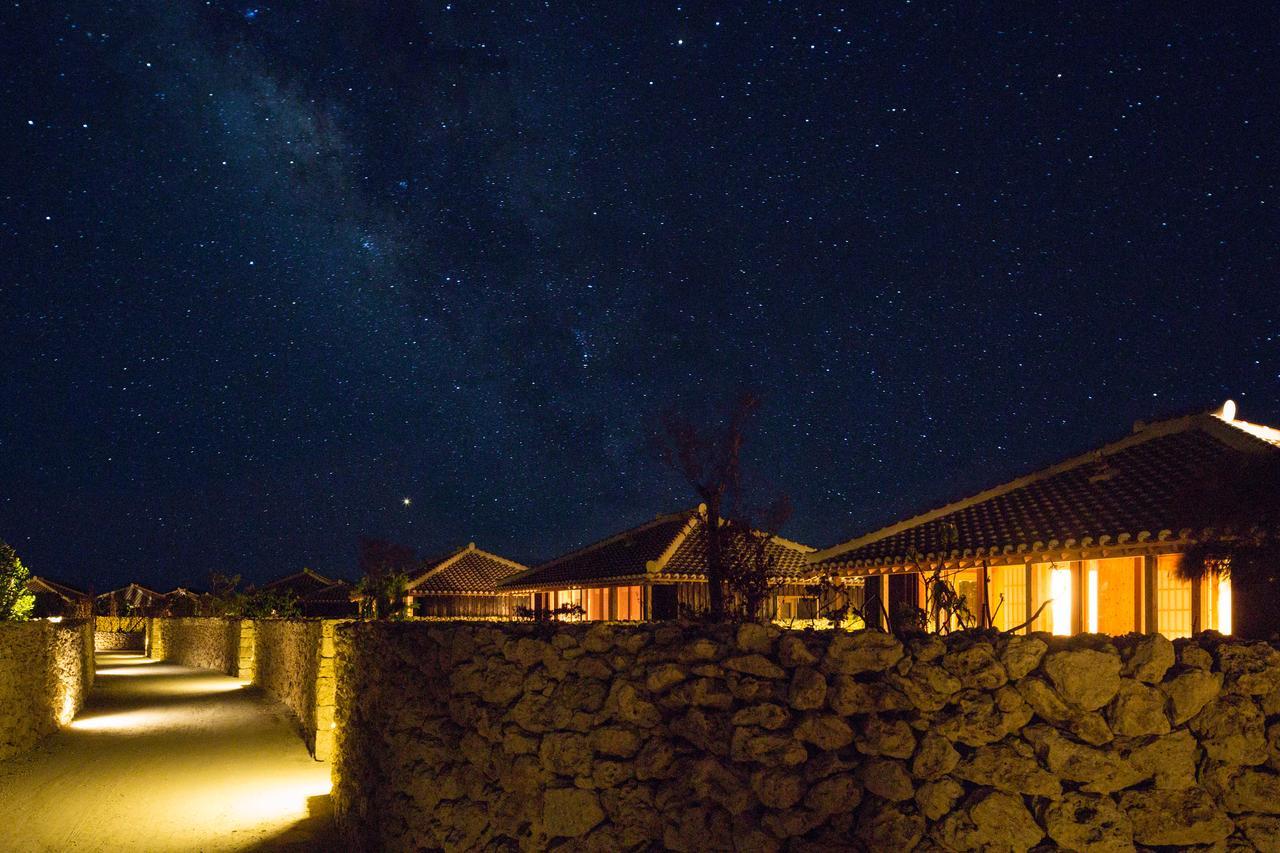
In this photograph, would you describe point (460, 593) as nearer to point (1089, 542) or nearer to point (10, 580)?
point (10, 580)

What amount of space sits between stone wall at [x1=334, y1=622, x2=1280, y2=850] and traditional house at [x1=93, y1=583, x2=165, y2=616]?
79436mm

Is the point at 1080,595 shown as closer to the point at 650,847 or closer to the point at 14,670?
the point at 650,847

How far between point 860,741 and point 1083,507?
9160mm

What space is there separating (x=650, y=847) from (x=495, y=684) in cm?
186

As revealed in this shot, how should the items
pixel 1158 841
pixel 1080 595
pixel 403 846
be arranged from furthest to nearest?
pixel 1080 595 < pixel 403 846 < pixel 1158 841

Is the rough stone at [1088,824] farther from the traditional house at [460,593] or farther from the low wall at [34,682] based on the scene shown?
the traditional house at [460,593]

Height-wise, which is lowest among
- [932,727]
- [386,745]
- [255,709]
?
[255,709]

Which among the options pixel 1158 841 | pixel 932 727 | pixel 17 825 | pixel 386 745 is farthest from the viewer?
pixel 17 825

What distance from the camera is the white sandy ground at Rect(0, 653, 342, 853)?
1110 centimetres

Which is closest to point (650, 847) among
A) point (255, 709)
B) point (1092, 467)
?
point (1092, 467)

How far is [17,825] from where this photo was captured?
454 inches

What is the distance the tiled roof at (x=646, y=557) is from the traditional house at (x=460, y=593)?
24.2 feet

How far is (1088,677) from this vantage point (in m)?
4.48

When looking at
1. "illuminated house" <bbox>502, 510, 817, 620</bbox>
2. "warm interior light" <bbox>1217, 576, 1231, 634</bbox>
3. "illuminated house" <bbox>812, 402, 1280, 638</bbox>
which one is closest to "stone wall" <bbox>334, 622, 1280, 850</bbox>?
"illuminated house" <bbox>812, 402, 1280, 638</bbox>
